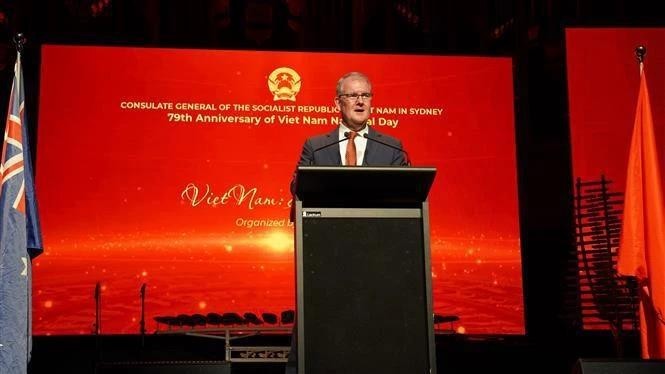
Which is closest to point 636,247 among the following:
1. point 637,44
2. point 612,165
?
point 612,165

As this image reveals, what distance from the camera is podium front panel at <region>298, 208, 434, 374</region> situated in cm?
312

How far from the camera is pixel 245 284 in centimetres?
597

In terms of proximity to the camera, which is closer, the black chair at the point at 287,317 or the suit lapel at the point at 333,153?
the suit lapel at the point at 333,153

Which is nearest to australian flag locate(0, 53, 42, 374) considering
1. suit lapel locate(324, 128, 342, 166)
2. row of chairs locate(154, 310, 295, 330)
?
suit lapel locate(324, 128, 342, 166)

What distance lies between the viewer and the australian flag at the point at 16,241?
387 cm

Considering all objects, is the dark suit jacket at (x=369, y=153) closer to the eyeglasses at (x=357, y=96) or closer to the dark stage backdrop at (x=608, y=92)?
the eyeglasses at (x=357, y=96)

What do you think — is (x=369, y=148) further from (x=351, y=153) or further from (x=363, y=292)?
(x=363, y=292)

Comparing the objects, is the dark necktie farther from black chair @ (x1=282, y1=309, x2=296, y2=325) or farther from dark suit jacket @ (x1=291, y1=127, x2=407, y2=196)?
black chair @ (x1=282, y1=309, x2=296, y2=325)

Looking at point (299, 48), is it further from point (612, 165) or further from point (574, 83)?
point (612, 165)

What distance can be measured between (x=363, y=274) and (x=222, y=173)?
3076mm

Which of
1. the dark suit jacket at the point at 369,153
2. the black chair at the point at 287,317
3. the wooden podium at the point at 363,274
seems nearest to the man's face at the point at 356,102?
the dark suit jacket at the point at 369,153

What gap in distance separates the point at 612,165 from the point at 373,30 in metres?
2.06

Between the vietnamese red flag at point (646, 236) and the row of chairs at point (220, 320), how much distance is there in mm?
2308

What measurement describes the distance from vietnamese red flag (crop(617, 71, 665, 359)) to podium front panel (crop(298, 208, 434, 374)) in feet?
5.46
